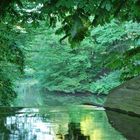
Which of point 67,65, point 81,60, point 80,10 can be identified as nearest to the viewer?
point 80,10

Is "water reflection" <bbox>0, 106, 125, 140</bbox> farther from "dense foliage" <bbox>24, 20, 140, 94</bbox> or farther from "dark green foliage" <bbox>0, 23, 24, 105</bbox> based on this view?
"dense foliage" <bbox>24, 20, 140, 94</bbox>

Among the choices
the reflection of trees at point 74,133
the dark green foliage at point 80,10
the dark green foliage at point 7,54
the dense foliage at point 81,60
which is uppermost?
the dense foliage at point 81,60

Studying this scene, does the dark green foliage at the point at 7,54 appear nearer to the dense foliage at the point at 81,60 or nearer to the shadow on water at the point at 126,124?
the shadow on water at the point at 126,124

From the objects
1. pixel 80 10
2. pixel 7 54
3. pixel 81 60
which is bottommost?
pixel 80 10

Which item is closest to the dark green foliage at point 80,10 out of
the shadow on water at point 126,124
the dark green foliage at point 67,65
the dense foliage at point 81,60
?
the shadow on water at point 126,124

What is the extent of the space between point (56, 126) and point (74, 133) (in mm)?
486

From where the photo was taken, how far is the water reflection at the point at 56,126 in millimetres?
3863

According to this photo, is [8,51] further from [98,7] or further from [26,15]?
[98,7]

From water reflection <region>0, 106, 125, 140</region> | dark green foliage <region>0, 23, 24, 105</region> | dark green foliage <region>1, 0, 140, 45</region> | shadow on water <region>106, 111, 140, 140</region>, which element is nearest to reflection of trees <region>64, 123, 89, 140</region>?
water reflection <region>0, 106, 125, 140</region>

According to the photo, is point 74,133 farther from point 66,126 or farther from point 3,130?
point 3,130

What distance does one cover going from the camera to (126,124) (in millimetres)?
4469

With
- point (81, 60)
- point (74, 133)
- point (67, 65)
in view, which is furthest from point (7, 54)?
point (67, 65)

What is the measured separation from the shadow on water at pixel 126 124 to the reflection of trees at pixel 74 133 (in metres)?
0.39

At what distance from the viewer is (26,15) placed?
411 centimetres
